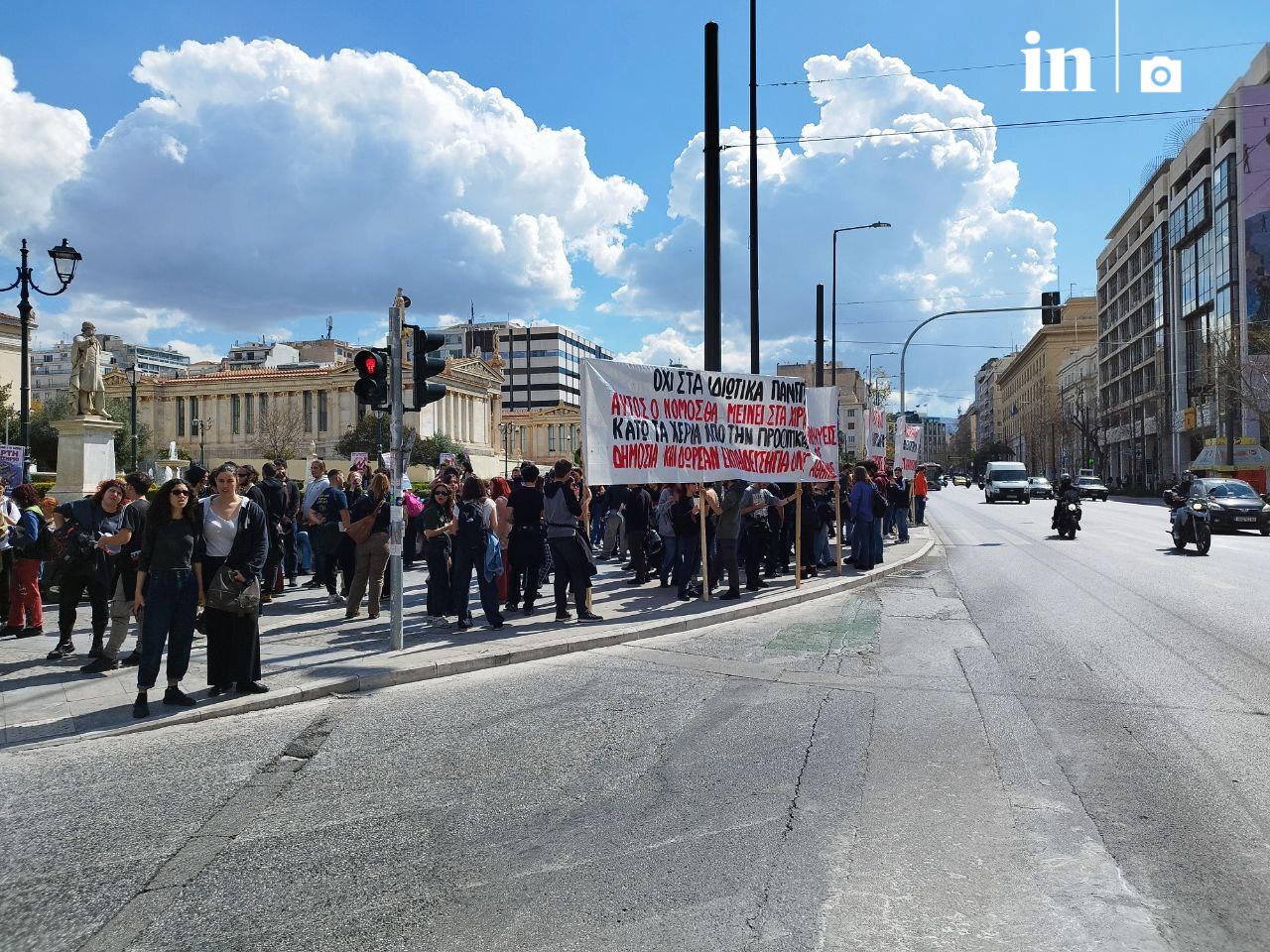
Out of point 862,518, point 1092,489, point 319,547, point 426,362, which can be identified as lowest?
point 1092,489

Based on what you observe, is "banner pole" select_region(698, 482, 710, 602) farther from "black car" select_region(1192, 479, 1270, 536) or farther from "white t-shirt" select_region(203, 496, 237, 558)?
"black car" select_region(1192, 479, 1270, 536)

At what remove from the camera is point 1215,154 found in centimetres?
5859

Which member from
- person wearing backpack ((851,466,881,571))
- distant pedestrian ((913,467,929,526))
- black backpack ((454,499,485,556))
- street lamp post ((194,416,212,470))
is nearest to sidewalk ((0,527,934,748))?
black backpack ((454,499,485,556))

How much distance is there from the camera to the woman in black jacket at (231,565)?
6.90m

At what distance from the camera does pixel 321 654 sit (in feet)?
28.5

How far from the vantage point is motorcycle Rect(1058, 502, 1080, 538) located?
76.3ft

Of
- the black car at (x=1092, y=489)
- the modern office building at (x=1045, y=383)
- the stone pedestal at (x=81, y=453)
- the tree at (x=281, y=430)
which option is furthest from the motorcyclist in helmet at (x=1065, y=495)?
the tree at (x=281, y=430)

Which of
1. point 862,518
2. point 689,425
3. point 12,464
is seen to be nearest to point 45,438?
point 12,464

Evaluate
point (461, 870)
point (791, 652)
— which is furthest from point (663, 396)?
point (461, 870)

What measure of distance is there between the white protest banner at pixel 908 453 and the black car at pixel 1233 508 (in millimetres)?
6929

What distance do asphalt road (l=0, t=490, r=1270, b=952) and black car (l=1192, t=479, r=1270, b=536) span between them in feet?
64.9

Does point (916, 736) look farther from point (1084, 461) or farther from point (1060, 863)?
point (1084, 461)

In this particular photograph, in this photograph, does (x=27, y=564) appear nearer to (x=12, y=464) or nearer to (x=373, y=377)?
(x=373, y=377)

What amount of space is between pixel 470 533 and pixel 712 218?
627 cm
